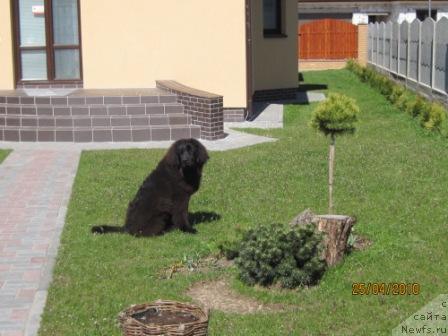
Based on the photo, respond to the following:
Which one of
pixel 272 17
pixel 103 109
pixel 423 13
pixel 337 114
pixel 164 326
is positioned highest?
pixel 423 13

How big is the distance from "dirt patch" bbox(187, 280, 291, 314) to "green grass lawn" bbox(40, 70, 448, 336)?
0.09 meters

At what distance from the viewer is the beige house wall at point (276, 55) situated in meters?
22.3

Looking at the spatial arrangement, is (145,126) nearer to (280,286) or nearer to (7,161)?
(7,161)

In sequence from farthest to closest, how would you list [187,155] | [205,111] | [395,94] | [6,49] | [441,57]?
[395,94] < [441,57] < [6,49] < [205,111] < [187,155]

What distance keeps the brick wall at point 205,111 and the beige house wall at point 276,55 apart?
6234 mm

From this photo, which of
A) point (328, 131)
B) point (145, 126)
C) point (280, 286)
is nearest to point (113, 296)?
point (280, 286)

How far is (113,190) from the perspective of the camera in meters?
11.2

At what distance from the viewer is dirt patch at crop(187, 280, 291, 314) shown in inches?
263

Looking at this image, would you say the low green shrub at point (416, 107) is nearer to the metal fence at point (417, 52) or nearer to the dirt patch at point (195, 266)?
the metal fence at point (417, 52)

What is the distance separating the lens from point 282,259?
7.02m

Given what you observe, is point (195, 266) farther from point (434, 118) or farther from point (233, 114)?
point (233, 114)

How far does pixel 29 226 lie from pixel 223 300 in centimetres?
365

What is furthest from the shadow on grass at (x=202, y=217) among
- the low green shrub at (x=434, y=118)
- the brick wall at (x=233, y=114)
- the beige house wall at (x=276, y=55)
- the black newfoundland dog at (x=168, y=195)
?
the beige house wall at (x=276, y=55)

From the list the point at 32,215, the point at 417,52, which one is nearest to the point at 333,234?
the point at 32,215
